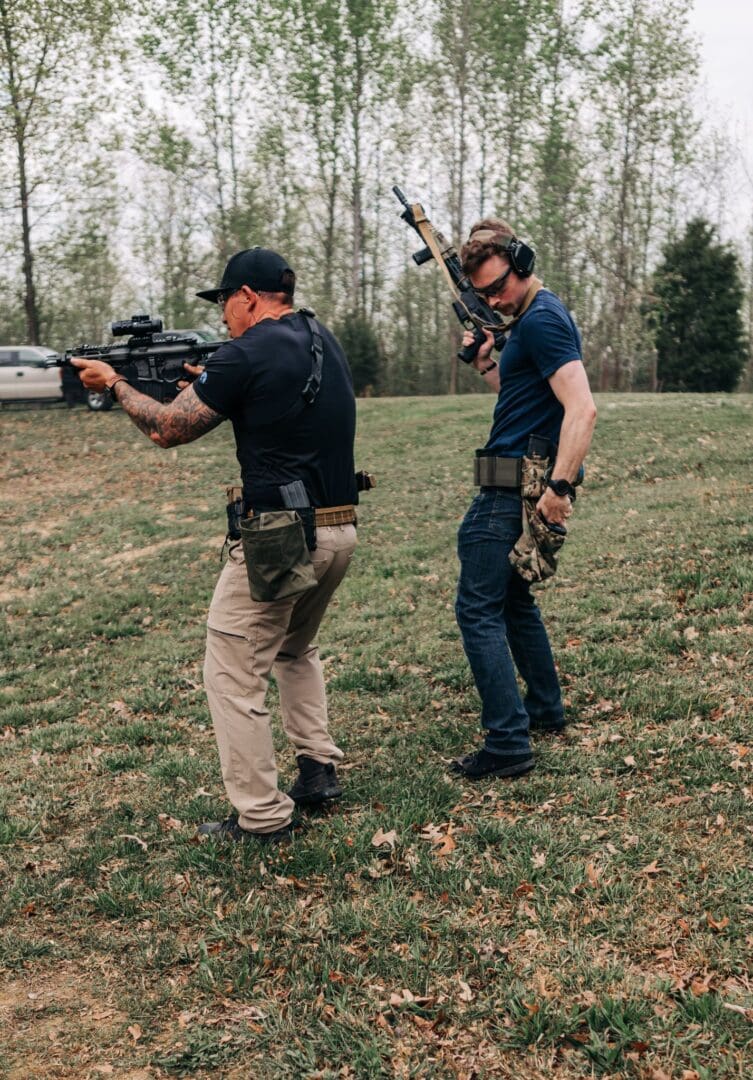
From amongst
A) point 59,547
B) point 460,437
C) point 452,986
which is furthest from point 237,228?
point 452,986

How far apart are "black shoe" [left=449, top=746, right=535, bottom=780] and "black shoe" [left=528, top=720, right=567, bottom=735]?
0.51 m

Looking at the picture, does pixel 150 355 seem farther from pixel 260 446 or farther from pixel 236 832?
pixel 236 832

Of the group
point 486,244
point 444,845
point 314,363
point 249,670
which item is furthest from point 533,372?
point 444,845

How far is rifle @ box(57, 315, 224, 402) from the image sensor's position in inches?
174

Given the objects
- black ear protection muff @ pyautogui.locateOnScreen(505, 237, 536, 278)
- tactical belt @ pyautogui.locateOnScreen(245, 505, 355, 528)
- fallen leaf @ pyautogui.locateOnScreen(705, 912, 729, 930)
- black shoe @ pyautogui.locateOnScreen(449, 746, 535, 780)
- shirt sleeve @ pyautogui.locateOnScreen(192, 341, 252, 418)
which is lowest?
fallen leaf @ pyautogui.locateOnScreen(705, 912, 729, 930)

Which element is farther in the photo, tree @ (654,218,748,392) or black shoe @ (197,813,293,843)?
tree @ (654,218,748,392)

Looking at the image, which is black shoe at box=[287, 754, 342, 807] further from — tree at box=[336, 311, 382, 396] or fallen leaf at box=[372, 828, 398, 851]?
tree at box=[336, 311, 382, 396]

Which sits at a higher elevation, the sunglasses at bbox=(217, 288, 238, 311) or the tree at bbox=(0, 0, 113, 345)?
the tree at bbox=(0, 0, 113, 345)

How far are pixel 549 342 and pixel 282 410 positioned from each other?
1.31 meters

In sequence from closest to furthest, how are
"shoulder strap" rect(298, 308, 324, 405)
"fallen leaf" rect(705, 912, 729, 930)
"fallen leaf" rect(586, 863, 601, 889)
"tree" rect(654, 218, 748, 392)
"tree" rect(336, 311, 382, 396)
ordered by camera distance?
1. "fallen leaf" rect(705, 912, 729, 930)
2. "fallen leaf" rect(586, 863, 601, 889)
3. "shoulder strap" rect(298, 308, 324, 405)
4. "tree" rect(654, 218, 748, 392)
5. "tree" rect(336, 311, 382, 396)

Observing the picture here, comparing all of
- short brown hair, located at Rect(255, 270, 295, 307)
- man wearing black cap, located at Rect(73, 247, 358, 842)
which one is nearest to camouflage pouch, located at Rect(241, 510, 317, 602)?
man wearing black cap, located at Rect(73, 247, 358, 842)

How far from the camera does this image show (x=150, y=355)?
442 cm

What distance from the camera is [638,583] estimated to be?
796cm

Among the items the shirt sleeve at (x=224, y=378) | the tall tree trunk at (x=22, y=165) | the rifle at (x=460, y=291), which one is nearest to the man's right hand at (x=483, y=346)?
the rifle at (x=460, y=291)
